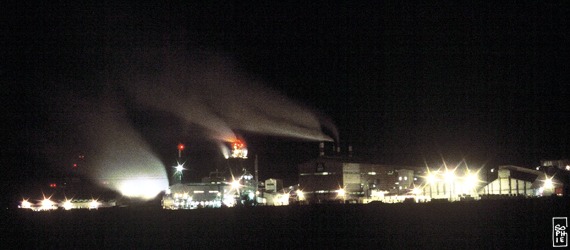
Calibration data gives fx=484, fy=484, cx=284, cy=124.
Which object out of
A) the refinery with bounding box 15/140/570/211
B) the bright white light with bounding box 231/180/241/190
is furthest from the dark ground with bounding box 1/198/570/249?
the bright white light with bounding box 231/180/241/190

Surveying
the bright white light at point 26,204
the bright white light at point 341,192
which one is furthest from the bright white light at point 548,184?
the bright white light at point 26,204

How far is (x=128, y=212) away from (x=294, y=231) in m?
9.50

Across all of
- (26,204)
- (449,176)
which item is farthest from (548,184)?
(26,204)

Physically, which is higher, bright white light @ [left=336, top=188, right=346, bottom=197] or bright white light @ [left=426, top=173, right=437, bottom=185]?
bright white light @ [left=426, top=173, right=437, bottom=185]

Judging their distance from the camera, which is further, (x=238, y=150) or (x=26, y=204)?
(x=238, y=150)

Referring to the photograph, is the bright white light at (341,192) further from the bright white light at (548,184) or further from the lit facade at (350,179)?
the bright white light at (548,184)

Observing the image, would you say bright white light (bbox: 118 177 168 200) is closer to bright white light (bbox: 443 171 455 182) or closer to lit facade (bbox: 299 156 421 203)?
lit facade (bbox: 299 156 421 203)

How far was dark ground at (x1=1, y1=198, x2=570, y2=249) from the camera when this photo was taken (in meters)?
14.5

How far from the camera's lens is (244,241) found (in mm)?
15641

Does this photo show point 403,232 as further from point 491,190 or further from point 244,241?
point 491,190

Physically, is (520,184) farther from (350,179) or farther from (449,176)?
(350,179)

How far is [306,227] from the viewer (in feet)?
59.6

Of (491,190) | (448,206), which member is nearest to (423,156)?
(491,190)

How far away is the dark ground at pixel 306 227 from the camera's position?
47.6ft
